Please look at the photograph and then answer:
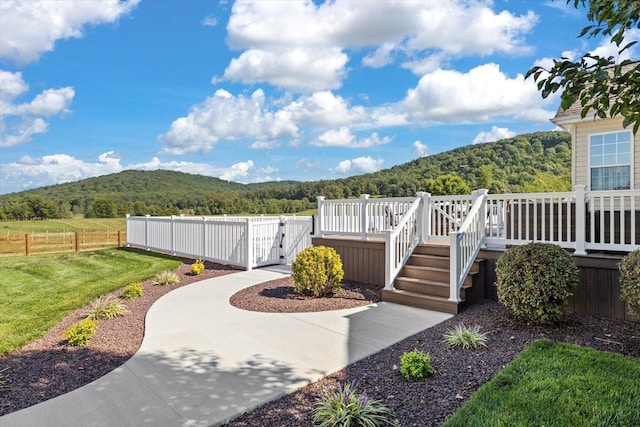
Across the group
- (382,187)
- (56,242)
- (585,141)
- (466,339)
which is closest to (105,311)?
(466,339)

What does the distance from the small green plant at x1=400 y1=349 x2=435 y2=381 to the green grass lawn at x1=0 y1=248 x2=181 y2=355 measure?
4422mm

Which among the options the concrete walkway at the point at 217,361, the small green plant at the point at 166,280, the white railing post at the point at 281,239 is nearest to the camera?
the concrete walkway at the point at 217,361

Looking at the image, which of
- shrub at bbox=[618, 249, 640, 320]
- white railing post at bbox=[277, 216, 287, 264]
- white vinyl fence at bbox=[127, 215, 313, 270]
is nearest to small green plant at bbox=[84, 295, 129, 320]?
white vinyl fence at bbox=[127, 215, 313, 270]

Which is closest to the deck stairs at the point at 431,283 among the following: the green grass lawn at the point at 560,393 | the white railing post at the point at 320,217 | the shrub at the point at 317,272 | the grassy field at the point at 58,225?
the shrub at the point at 317,272

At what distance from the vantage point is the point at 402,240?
6660 mm

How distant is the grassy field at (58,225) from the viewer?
24141 millimetres

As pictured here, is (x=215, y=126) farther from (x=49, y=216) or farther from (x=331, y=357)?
(x=331, y=357)

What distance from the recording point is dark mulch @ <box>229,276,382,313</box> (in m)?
5.83

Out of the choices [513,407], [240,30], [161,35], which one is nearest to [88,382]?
[513,407]

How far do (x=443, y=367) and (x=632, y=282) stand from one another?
2.27 metres

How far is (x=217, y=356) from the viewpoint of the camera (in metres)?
3.85

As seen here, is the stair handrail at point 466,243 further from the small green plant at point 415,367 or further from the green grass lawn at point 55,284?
the green grass lawn at point 55,284

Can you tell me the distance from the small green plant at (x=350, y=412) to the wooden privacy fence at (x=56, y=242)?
1689 centimetres

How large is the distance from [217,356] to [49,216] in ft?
102
